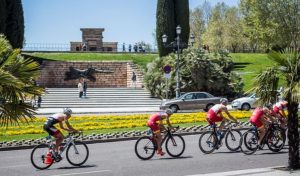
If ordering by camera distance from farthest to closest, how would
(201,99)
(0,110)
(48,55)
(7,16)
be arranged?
(48,55) < (7,16) < (201,99) < (0,110)

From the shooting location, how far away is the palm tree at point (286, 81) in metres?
11.3

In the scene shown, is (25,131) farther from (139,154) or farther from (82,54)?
(82,54)

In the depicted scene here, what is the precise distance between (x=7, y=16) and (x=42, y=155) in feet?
120

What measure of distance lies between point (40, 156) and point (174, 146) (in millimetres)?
4115

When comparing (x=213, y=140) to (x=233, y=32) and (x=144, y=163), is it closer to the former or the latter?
(x=144, y=163)

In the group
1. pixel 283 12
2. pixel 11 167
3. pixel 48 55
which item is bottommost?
pixel 11 167

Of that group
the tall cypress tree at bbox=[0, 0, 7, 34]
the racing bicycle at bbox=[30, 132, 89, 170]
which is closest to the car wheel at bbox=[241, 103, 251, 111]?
the racing bicycle at bbox=[30, 132, 89, 170]

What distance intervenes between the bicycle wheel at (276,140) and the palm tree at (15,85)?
28.7 feet

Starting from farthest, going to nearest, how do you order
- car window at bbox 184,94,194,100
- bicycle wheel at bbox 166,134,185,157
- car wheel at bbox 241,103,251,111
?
car wheel at bbox 241,103,251,111, car window at bbox 184,94,194,100, bicycle wheel at bbox 166,134,185,157

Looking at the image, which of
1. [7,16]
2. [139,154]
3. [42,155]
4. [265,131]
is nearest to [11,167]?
[42,155]

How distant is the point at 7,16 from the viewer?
1850 inches

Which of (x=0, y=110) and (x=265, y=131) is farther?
(x=265, y=131)

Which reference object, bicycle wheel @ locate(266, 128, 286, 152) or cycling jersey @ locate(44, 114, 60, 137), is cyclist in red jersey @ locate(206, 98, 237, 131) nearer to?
bicycle wheel @ locate(266, 128, 286, 152)

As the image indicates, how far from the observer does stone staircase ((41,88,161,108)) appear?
3891cm
